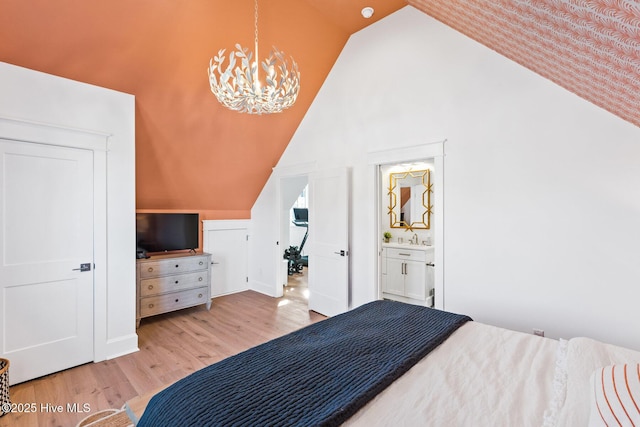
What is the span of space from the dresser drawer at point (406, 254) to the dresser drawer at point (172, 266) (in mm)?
2782

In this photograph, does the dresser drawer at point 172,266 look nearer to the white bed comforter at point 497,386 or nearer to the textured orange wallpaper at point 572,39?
the white bed comforter at point 497,386

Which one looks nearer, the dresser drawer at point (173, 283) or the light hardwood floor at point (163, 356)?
the light hardwood floor at point (163, 356)

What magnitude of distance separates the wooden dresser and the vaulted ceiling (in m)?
0.84

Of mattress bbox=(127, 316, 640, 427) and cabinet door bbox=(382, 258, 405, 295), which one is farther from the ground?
mattress bbox=(127, 316, 640, 427)

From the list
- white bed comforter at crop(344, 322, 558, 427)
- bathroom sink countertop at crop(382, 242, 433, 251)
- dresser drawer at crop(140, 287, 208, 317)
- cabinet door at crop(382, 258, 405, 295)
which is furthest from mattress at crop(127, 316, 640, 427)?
cabinet door at crop(382, 258, 405, 295)

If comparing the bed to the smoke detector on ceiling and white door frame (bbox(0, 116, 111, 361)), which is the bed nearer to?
white door frame (bbox(0, 116, 111, 361))

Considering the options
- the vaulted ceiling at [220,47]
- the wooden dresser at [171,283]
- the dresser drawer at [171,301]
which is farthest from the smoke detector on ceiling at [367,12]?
the dresser drawer at [171,301]

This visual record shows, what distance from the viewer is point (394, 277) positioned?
4508 millimetres

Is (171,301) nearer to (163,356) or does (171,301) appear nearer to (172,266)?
(172,266)

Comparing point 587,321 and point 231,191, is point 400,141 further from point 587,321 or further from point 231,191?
point 231,191

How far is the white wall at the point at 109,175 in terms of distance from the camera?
8.36ft

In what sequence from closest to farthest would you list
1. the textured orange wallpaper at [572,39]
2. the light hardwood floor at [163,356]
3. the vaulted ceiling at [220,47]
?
the textured orange wallpaper at [572,39], the vaulted ceiling at [220,47], the light hardwood floor at [163,356]

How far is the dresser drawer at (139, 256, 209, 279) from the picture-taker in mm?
3764

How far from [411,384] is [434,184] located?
219 cm
